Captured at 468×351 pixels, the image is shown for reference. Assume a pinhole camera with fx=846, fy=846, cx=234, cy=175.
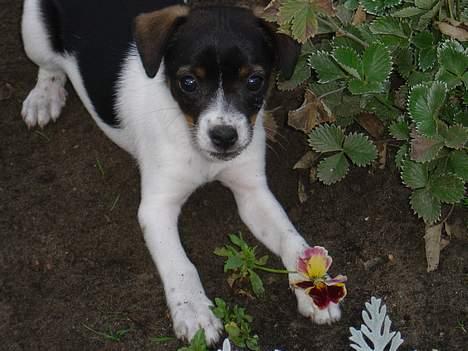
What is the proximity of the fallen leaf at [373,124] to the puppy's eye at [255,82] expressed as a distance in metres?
1.13

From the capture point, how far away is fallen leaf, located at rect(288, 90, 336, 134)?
15.9 feet

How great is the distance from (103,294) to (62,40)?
1.72m

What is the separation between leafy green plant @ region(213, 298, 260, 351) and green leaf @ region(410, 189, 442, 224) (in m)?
1.10

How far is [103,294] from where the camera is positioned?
488 centimetres

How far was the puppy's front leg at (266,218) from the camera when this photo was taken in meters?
4.78

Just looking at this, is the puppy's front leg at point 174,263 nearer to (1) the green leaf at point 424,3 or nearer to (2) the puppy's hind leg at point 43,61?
(2) the puppy's hind leg at point 43,61

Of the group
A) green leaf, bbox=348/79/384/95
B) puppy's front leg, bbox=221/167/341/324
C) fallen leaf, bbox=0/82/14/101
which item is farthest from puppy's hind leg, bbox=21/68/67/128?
green leaf, bbox=348/79/384/95

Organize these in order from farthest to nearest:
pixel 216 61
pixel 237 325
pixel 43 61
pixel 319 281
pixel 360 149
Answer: pixel 43 61, pixel 360 149, pixel 237 325, pixel 216 61, pixel 319 281

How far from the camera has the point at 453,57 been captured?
172 inches

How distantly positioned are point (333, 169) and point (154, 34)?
1305mm

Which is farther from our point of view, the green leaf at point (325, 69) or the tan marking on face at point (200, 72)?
the green leaf at point (325, 69)

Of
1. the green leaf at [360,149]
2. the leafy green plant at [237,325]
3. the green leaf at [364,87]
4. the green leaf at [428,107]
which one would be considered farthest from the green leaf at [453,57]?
the leafy green plant at [237,325]

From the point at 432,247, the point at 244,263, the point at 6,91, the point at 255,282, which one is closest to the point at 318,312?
the point at 255,282

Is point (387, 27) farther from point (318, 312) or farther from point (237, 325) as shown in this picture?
point (237, 325)
